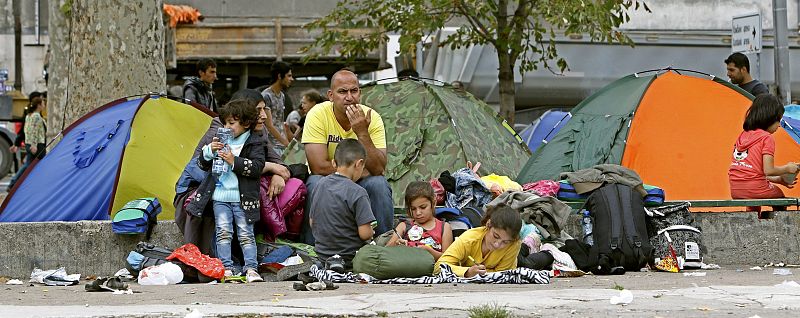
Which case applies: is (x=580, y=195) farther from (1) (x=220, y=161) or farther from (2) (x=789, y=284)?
(1) (x=220, y=161)

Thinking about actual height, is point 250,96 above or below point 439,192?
above

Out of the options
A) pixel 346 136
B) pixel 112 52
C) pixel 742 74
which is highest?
pixel 112 52

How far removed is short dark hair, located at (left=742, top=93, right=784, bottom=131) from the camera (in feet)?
34.4

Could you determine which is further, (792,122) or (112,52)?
(792,122)

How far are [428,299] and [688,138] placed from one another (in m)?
5.19

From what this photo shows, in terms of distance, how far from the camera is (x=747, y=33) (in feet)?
53.5

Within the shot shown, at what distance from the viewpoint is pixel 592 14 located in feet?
51.3

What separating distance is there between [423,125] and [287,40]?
621 inches

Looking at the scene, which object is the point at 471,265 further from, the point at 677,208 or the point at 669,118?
the point at 669,118

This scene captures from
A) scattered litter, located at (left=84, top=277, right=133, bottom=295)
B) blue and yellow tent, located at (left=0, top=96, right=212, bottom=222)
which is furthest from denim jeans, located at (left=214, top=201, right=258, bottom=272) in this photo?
blue and yellow tent, located at (left=0, top=96, right=212, bottom=222)

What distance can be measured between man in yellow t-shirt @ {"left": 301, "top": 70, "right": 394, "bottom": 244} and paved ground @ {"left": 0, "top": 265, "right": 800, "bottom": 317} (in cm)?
95

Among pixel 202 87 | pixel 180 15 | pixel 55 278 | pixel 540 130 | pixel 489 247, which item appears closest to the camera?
pixel 489 247

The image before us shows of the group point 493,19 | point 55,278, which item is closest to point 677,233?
point 55,278

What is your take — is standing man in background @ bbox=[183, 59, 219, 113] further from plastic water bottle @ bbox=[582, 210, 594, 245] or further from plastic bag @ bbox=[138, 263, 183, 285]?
plastic water bottle @ bbox=[582, 210, 594, 245]
